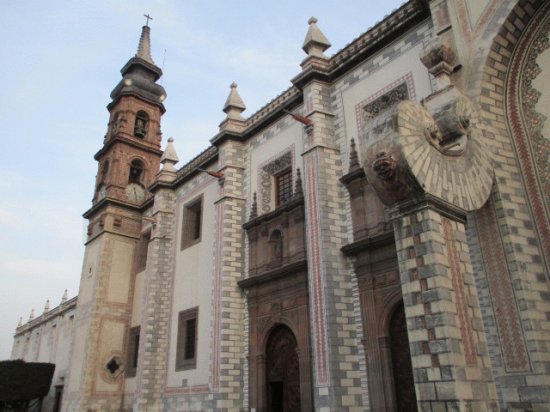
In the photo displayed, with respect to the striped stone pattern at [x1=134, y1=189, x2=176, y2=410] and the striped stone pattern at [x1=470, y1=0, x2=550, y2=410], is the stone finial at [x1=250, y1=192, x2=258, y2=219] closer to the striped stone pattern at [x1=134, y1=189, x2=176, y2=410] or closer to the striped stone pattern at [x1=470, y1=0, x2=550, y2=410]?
the striped stone pattern at [x1=134, y1=189, x2=176, y2=410]

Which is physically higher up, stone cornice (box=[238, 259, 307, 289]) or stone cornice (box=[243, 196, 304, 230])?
stone cornice (box=[243, 196, 304, 230])

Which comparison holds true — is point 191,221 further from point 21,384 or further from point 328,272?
point 21,384

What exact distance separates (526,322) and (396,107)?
3680 millimetres

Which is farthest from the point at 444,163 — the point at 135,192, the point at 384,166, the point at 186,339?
the point at 135,192

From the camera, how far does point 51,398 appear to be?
88.2 ft

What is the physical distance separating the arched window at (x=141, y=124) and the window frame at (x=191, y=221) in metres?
7.57

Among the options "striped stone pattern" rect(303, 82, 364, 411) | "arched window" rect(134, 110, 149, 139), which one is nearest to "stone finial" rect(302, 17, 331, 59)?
"striped stone pattern" rect(303, 82, 364, 411)

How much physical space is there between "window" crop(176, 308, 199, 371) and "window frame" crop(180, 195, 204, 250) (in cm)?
263

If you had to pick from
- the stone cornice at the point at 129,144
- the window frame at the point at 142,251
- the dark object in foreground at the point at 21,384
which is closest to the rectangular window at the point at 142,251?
the window frame at the point at 142,251

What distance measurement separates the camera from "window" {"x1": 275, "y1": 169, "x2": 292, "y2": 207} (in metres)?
14.7

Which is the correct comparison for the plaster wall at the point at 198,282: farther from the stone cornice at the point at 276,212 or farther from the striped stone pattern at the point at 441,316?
the striped stone pattern at the point at 441,316

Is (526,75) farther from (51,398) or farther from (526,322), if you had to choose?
(51,398)

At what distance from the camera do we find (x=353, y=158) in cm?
1234

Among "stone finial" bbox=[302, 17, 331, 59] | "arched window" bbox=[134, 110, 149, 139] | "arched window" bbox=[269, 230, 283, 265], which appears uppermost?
"arched window" bbox=[134, 110, 149, 139]
